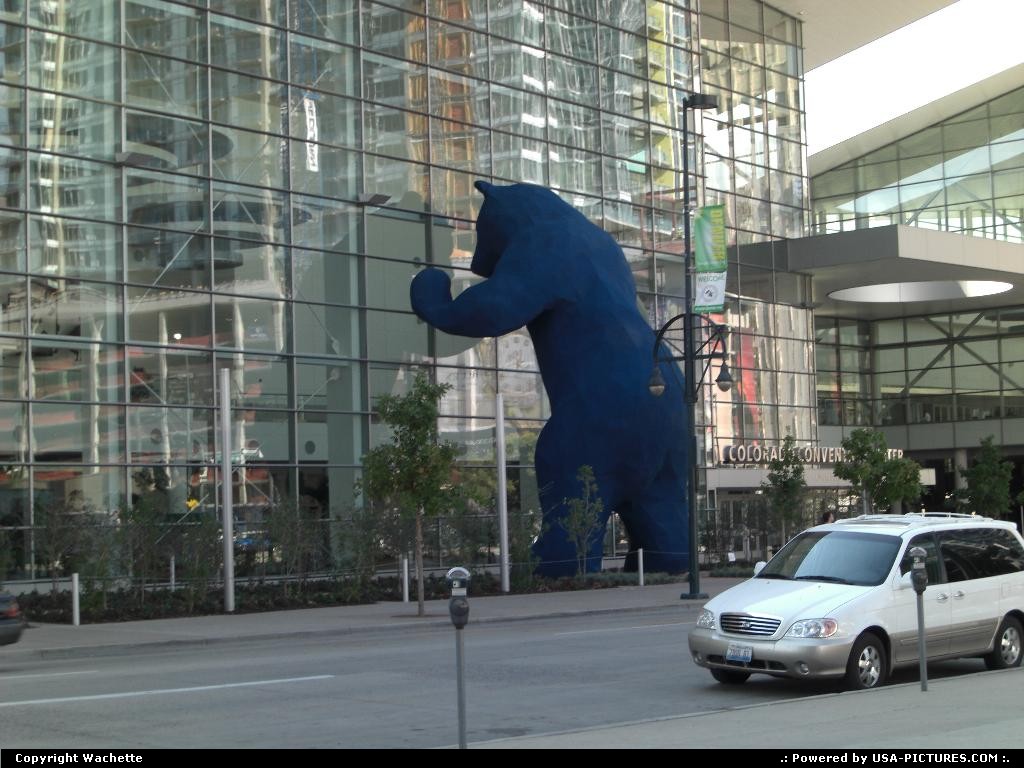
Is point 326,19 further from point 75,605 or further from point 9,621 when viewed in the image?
point 9,621

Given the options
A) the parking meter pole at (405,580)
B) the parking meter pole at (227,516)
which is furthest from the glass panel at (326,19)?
the parking meter pole at (405,580)

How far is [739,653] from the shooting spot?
12.9 meters

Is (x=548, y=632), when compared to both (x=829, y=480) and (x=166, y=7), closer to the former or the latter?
(x=166, y=7)

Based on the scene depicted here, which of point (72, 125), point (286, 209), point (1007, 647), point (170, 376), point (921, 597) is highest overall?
point (72, 125)

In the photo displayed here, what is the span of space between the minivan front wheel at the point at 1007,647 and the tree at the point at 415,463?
12186mm

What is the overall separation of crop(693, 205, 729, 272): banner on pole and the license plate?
18.6 meters

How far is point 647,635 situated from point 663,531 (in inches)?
483

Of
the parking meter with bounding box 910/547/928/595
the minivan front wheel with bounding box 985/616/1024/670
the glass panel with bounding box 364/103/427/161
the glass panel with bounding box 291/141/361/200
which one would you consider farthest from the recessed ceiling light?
the parking meter with bounding box 910/547/928/595

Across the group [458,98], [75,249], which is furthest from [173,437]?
[458,98]

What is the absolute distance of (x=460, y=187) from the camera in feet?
129

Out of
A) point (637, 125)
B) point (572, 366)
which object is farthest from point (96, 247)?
point (637, 125)

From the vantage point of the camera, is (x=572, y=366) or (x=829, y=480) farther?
(x=829, y=480)

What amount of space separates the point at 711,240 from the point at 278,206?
34.8ft

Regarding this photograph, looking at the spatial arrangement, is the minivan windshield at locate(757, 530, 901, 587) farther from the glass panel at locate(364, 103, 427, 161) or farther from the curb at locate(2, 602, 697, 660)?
the glass panel at locate(364, 103, 427, 161)
